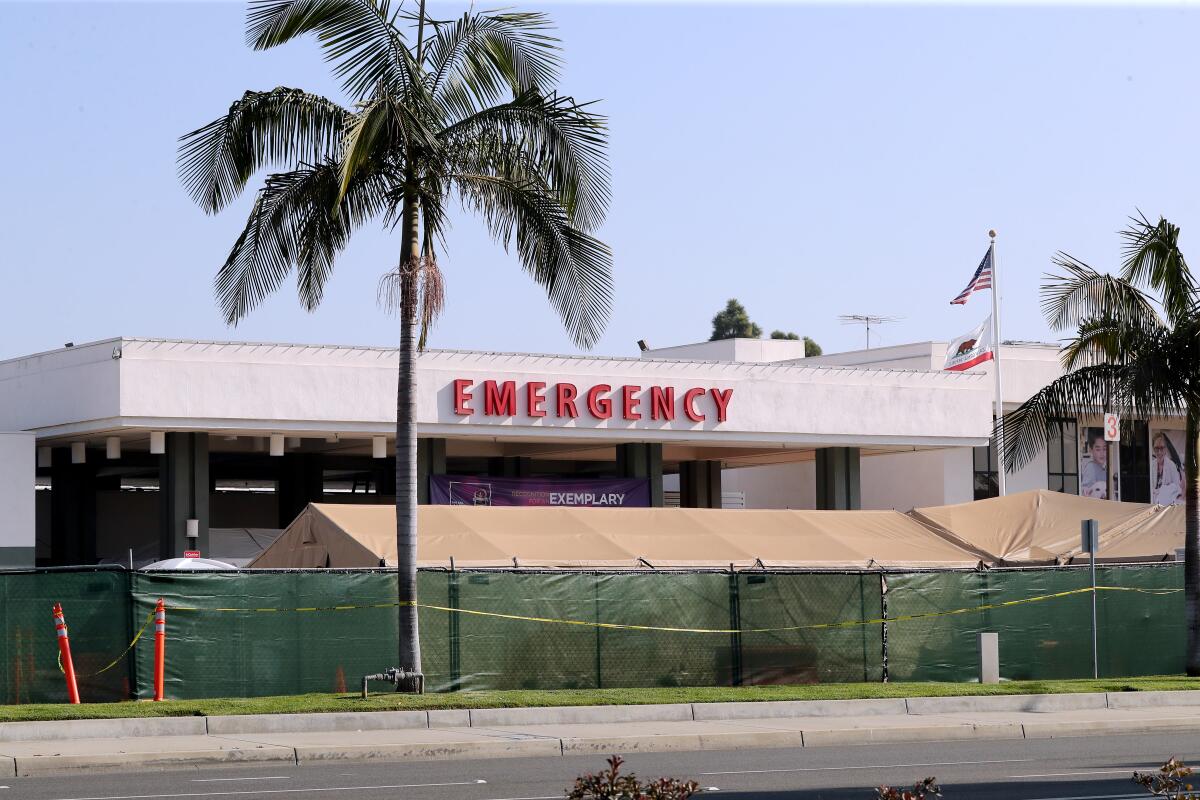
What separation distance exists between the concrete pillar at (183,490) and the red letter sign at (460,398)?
569cm

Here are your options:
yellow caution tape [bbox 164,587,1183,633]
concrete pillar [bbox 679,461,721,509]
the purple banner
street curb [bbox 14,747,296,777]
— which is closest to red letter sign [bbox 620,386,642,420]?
the purple banner

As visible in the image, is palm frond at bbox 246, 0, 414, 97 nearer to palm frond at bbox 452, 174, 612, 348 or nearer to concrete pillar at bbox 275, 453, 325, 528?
palm frond at bbox 452, 174, 612, 348

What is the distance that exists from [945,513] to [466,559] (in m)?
12.1

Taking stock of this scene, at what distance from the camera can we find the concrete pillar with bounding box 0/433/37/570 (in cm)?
3597

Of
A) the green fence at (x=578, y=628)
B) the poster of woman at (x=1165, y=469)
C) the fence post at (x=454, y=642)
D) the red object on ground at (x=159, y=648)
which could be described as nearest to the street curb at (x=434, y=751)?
the red object on ground at (x=159, y=648)

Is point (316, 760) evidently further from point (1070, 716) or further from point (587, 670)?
point (1070, 716)

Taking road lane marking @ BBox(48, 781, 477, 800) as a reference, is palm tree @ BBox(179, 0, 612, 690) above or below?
above

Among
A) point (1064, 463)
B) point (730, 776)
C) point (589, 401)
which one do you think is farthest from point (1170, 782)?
point (1064, 463)

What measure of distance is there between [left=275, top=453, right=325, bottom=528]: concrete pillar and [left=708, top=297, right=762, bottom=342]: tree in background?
278 feet

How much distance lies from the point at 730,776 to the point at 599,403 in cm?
2465

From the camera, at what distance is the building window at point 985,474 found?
169 ft

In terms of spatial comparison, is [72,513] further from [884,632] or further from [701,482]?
[884,632]

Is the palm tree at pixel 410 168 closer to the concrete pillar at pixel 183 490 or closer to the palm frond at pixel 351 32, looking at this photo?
the palm frond at pixel 351 32

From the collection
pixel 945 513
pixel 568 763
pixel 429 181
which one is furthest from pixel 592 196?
pixel 945 513
